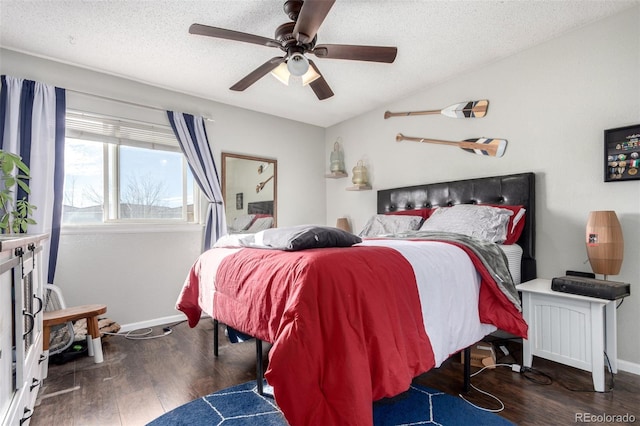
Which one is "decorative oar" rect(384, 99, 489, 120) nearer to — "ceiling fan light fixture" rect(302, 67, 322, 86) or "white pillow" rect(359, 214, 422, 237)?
"white pillow" rect(359, 214, 422, 237)

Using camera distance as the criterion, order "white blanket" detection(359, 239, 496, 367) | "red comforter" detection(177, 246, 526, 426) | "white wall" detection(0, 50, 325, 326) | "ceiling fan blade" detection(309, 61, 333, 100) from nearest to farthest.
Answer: "red comforter" detection(177, 246, 526, 426)
"white blanket" detection(359, 239, 496, 367)
"ceiling fan blade" detection(309, 61, 333, 100)
"white wall" detection(0, 50, 325, 326)

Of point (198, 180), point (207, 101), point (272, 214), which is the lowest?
point (272, 214)

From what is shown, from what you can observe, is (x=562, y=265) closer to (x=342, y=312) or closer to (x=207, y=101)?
Answer: (x=342, y=312)

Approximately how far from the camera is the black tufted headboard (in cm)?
252

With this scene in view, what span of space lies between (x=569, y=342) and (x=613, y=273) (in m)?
0.53

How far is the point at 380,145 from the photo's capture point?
13.0ft

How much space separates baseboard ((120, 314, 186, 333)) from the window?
0.98m

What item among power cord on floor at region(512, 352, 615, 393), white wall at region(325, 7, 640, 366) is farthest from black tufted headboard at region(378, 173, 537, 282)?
power cord on floor at region(512, 352, 615, 393)

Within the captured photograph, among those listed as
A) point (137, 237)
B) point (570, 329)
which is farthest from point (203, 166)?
point (570, 329)

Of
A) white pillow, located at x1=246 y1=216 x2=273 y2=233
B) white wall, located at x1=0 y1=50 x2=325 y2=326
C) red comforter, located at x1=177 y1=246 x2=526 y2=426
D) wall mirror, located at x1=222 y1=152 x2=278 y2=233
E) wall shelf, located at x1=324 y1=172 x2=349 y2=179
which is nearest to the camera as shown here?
red comforter, located at x1=177 y1=246 x2=526 y2=426

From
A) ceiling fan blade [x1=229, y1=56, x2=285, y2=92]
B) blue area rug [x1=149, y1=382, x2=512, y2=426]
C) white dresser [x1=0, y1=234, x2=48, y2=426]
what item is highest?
ceiling fan blade [x1=229, y1=56, x2=285, y2=92]

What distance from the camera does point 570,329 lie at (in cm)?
191

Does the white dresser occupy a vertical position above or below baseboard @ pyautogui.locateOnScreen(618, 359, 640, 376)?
above

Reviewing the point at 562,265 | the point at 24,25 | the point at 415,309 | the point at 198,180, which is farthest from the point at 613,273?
the point at 24,25
